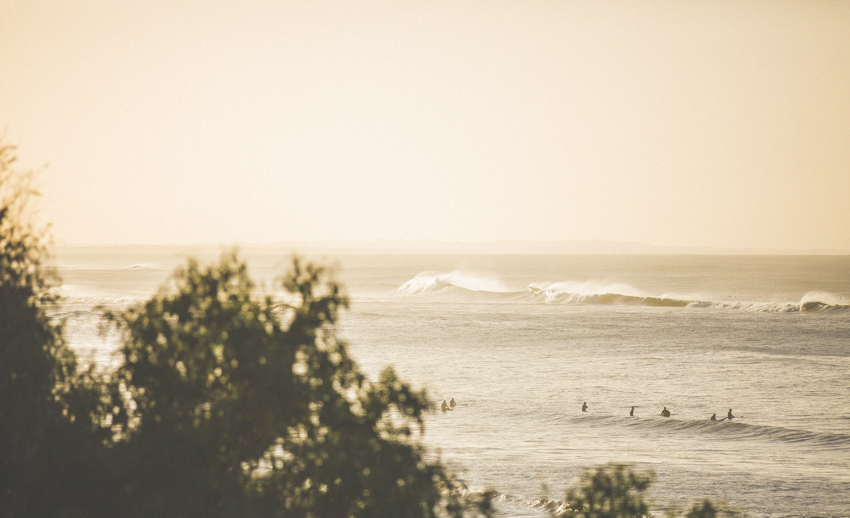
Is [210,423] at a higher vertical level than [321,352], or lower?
lower

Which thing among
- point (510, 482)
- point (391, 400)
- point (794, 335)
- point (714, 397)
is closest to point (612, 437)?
point (510, 482)

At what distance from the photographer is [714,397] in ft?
113

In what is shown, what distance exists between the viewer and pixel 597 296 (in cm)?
9756

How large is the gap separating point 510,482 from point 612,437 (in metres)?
8.17

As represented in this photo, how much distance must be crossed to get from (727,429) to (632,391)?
8.01 m

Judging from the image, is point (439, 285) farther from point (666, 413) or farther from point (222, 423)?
point (222, 423)

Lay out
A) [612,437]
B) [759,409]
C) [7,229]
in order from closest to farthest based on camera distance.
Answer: [7,229]
[612,437]
[759,409]

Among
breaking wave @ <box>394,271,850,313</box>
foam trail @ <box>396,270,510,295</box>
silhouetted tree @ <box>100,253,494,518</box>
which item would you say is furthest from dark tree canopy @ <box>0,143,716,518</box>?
foam trail @ <box>396,270,510,295</box>

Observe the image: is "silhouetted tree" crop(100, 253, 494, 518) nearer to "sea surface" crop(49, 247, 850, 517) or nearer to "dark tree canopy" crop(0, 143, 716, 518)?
"dark tree canopy" crop(0, 143, 716, 518)

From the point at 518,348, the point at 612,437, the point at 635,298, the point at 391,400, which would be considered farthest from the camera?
the point at 635,298

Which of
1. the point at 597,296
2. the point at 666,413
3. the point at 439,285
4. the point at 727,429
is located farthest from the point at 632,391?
the point at 439,285

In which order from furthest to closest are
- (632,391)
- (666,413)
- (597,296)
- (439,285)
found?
(439,285) → (597,296) → (632,391) → (666,413)

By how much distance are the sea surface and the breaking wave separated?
0.78 m

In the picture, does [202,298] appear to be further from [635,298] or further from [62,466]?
[635,298]
